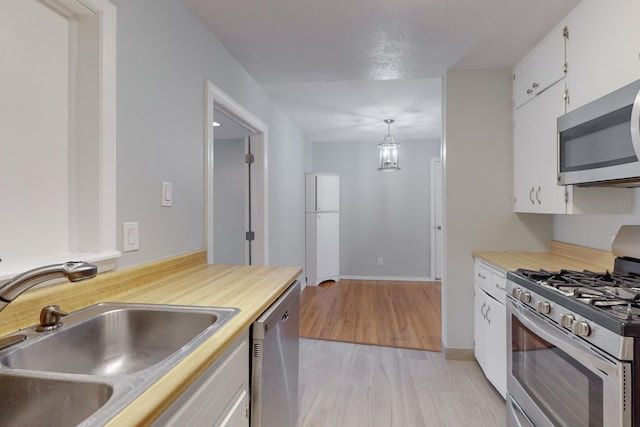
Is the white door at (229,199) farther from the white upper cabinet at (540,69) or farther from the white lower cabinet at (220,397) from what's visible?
the white lower cabinet at (220,397)

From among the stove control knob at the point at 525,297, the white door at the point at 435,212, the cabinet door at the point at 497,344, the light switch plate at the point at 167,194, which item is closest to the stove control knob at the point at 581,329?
the stove control knob at the point at 525,297

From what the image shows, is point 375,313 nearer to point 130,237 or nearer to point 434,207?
point 434,207

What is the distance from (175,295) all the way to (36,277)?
20.4 inches

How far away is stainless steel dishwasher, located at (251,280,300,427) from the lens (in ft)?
3.82

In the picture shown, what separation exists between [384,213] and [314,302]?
2.08 m

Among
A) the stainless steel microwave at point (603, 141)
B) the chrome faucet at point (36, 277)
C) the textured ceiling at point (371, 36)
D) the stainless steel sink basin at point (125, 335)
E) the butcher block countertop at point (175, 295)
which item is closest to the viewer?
the butcher block countertop at point (175, 295)

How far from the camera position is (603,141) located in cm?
147

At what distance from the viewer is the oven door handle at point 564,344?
106 centimetres

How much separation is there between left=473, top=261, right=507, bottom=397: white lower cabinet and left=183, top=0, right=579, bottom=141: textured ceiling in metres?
1.42

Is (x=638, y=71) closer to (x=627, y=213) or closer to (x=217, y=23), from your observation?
(x=627, y=213)

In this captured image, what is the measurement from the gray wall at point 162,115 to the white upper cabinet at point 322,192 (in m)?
2.86

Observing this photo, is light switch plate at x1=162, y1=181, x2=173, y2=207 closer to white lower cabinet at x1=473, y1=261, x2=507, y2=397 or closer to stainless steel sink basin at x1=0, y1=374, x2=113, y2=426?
stainless steel sink basin at x1=0, y1=374, x2=113, y2=426

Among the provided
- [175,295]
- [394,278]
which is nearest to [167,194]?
[175,295]

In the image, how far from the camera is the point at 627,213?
73.8 inches
